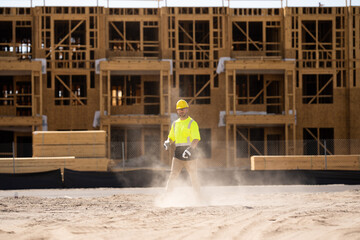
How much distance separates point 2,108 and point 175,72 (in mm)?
10833

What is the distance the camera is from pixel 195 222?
6.88m

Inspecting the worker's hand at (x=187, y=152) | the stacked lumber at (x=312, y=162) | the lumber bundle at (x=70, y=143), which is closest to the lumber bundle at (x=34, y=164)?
the lumber bundle at (x=70, y=143)

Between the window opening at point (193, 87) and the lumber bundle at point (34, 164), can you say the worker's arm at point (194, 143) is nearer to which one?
the lumber bundle at point (34, 164)

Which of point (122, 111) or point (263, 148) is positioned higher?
point (122, 111)

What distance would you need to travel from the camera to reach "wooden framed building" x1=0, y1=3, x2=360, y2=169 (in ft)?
94.0

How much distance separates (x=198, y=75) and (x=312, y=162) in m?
10.7

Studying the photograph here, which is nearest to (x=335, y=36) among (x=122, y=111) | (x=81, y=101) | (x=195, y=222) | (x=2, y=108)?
(x=122, y=111)

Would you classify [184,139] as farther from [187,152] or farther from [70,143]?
[70,143]

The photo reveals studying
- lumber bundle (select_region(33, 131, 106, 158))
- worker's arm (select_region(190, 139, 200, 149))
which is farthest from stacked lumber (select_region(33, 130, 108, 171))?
worker's arm (select_region(190, 139, 200, 149))

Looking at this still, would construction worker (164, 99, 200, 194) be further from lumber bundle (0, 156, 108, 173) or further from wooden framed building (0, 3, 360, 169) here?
wooden framed building (0, 3, 360, 169)

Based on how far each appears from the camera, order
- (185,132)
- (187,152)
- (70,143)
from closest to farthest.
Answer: (187,152), (185,132), (70,143)

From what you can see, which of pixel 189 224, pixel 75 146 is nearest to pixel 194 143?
pixel 189 224

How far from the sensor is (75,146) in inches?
850

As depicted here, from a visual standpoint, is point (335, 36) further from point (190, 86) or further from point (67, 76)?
point (67, 76)
